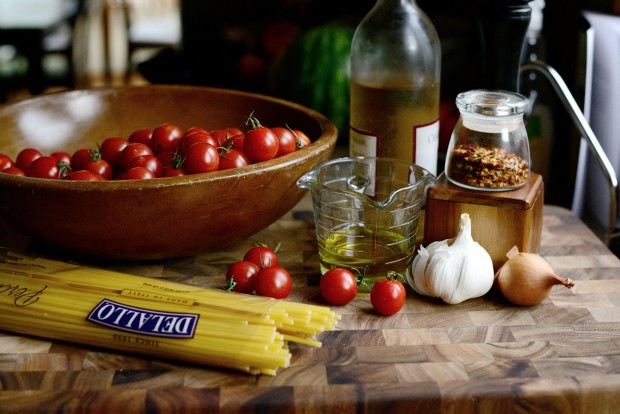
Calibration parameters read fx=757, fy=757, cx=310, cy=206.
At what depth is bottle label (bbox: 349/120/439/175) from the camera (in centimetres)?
119

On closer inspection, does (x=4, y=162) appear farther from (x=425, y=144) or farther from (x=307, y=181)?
(x=425, y=144)

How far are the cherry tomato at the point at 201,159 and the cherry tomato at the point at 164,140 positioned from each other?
5.4 inches

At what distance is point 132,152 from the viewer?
3.72 ft

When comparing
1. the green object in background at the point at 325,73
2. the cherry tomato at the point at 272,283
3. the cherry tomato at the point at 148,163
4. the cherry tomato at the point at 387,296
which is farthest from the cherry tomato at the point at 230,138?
the green object in background at the point at 325,73

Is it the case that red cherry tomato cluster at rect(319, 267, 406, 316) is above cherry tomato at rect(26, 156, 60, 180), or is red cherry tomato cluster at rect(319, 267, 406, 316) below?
below

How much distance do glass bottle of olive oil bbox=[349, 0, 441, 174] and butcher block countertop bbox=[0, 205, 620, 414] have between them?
0.87 ft

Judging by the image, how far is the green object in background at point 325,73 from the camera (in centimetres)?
179

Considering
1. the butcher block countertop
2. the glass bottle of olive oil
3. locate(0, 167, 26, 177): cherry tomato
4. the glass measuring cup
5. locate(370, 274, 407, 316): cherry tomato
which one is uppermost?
the glass bottle of olive oil

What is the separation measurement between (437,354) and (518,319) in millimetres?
152

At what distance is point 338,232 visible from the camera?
110 centimetres

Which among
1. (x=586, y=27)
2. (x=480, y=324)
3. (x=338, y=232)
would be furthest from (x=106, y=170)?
(x=586, y=27)

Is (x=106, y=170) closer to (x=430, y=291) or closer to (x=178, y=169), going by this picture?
(x=178, y=169)

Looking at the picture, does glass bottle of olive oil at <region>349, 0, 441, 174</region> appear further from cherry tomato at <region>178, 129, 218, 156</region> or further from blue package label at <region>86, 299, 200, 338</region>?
blue package label at <region>86, 299, 200, 338</region>

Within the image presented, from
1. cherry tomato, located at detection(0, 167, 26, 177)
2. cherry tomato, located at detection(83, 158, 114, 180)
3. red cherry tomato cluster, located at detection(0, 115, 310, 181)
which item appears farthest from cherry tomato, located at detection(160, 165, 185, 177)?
cherry tomato, located at detection(0, 167, 26, 177)
